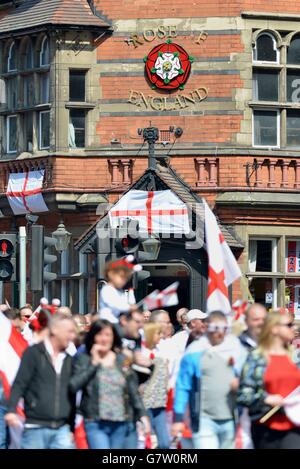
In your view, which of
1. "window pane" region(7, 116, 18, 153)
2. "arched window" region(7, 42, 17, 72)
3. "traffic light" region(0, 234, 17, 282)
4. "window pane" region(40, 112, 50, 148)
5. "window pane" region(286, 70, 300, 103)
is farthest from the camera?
"window pane" region(7, 116, 18, 153)

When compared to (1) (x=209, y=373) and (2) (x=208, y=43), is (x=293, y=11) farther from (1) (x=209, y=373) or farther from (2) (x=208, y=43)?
(1) (x=209, y=373)

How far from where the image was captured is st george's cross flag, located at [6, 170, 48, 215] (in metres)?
29.2

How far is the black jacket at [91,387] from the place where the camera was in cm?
1341

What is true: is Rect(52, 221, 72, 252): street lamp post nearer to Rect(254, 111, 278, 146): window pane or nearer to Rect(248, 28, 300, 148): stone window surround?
Rect(248, 28, 300, 148): stone window surround

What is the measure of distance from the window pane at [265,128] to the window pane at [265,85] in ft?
0.97

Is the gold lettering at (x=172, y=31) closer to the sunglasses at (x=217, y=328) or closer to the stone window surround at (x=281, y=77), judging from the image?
the stone window surround at (x=281, y=77)

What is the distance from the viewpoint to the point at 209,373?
13.8m

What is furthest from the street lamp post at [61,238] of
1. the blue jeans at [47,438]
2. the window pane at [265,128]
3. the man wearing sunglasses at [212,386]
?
the blue jeans at [47,438]

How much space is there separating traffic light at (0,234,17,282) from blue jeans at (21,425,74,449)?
10874 mm

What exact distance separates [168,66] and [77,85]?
71.7 inches

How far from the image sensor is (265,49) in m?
28.6

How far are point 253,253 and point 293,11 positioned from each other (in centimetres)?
451

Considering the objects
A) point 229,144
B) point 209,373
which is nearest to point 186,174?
point 229,144

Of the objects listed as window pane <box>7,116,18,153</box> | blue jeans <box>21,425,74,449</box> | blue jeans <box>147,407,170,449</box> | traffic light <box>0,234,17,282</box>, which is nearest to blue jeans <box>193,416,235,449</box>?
blue jeans <box>21,425,74,449</box>
